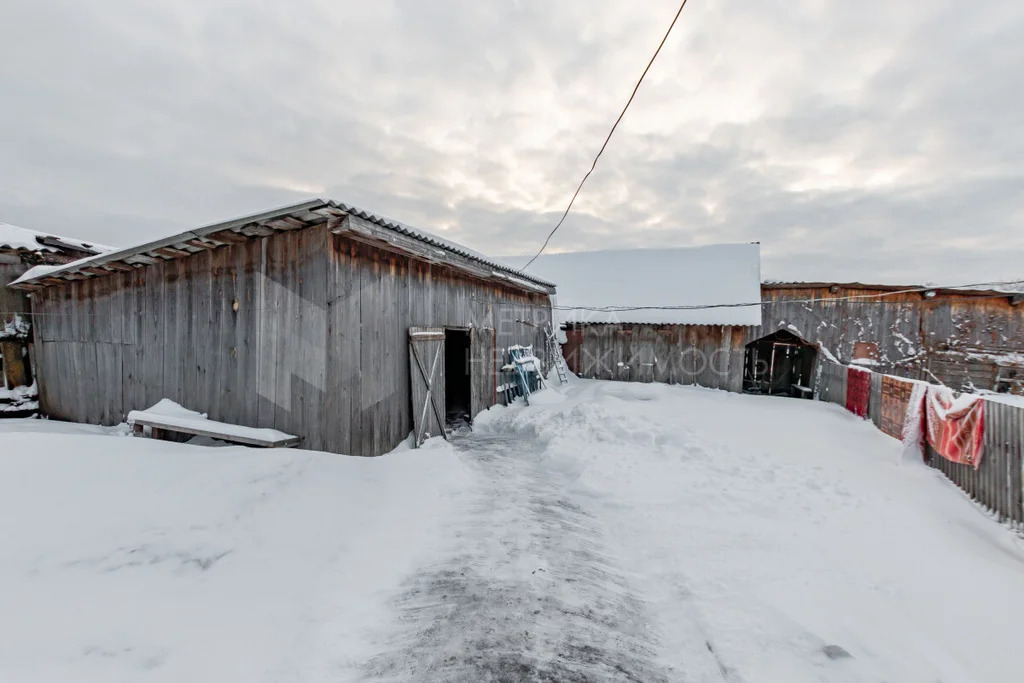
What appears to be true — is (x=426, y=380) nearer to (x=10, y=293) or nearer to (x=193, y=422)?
(x=193, y=422)

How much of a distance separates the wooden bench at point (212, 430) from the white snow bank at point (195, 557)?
0.49 meters

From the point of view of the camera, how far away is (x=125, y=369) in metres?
6.85

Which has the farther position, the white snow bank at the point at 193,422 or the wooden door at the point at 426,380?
the wooden door at the point at 426,380

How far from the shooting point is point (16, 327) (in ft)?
27.3

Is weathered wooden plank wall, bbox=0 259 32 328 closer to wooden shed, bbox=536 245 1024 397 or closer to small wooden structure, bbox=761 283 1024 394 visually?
wooden shed, bbox=536 245 1024 397


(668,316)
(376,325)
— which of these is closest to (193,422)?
(376,325)

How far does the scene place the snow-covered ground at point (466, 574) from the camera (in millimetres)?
2193

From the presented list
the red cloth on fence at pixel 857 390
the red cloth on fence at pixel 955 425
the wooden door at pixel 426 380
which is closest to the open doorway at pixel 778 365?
the red cloth on fence at pixel 857 390

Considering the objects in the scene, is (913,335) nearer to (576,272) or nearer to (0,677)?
(576,272)

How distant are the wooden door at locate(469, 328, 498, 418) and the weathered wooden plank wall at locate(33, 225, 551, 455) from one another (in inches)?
63.1

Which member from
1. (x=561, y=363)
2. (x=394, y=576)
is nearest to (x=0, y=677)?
(x=394, y=576)

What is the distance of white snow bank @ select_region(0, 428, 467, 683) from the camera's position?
6.61 ft

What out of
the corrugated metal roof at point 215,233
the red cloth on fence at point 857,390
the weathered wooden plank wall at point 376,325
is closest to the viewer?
the corrugated metal roof at point 215,233

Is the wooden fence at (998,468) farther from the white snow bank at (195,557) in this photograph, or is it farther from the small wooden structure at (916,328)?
the small wooden structure at (916,328)
